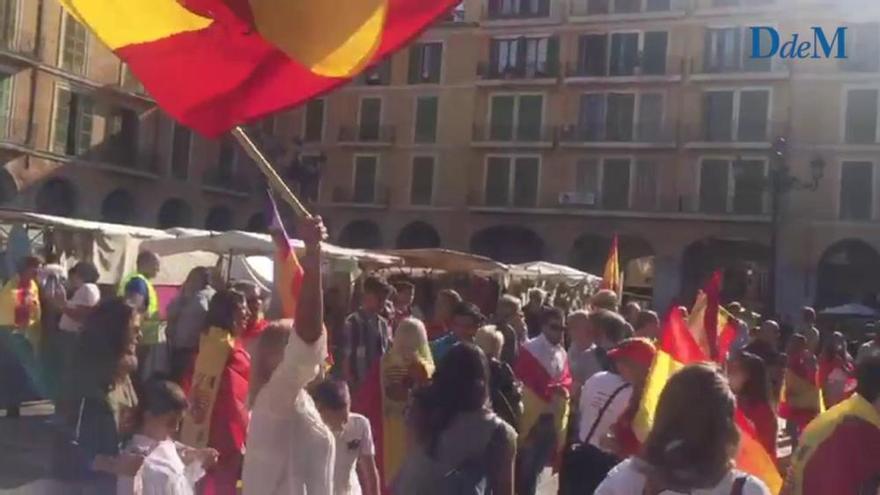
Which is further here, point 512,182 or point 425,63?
point 425,63

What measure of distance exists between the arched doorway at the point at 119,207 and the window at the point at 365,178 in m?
8.06

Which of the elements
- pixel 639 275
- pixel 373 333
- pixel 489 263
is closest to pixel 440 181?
pixel 639 275

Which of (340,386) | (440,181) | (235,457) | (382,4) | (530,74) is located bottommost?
(235,457)

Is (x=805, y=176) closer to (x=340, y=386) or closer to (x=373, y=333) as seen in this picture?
(x=373, y=333)

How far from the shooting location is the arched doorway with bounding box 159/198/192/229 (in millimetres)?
38531

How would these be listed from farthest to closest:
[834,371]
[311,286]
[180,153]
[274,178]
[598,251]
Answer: [180,153] < [598,251] < [834,371] < [311,286] < [274,178]

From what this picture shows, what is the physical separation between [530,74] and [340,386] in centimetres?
3536

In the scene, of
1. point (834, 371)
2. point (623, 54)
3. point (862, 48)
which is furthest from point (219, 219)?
point (834, 371)

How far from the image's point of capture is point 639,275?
3844cm

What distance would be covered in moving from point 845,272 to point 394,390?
104 feet

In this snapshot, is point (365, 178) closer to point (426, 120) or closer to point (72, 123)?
point (426, 120)

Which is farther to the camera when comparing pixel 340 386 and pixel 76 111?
pixel 76 111

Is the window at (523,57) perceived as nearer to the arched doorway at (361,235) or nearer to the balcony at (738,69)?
the balcony at (738,69)

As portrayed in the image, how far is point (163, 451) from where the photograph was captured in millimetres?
3992
